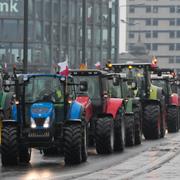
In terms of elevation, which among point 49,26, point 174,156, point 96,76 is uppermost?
point 49,26

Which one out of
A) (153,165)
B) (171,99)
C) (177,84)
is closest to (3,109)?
(153,165)

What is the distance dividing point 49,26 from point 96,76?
2555 inches

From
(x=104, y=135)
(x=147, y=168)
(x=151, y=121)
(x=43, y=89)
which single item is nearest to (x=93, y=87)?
(x=104, y=135)

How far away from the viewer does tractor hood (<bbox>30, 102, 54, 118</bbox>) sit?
18.4 metres

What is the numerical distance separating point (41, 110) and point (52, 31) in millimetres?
69426

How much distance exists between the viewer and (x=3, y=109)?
23.5 meters

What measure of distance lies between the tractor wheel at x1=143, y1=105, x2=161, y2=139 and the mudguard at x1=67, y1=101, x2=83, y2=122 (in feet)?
33.3

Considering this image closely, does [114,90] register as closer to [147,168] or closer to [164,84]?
[147,168]

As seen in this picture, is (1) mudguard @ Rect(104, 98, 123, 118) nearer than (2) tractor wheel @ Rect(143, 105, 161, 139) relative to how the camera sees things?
Yes

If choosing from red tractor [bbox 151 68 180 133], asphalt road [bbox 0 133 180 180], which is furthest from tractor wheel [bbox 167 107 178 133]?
asphalt road [bbox 0 133 180 180]

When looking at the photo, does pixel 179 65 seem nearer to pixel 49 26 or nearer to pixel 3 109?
pixel 49 26

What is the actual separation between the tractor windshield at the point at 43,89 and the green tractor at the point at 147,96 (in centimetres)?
902

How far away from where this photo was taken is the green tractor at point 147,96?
95.8ft

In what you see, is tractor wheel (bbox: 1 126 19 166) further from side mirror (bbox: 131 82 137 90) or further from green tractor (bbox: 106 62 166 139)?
green tractor (bbox: 106 62 166 139)
